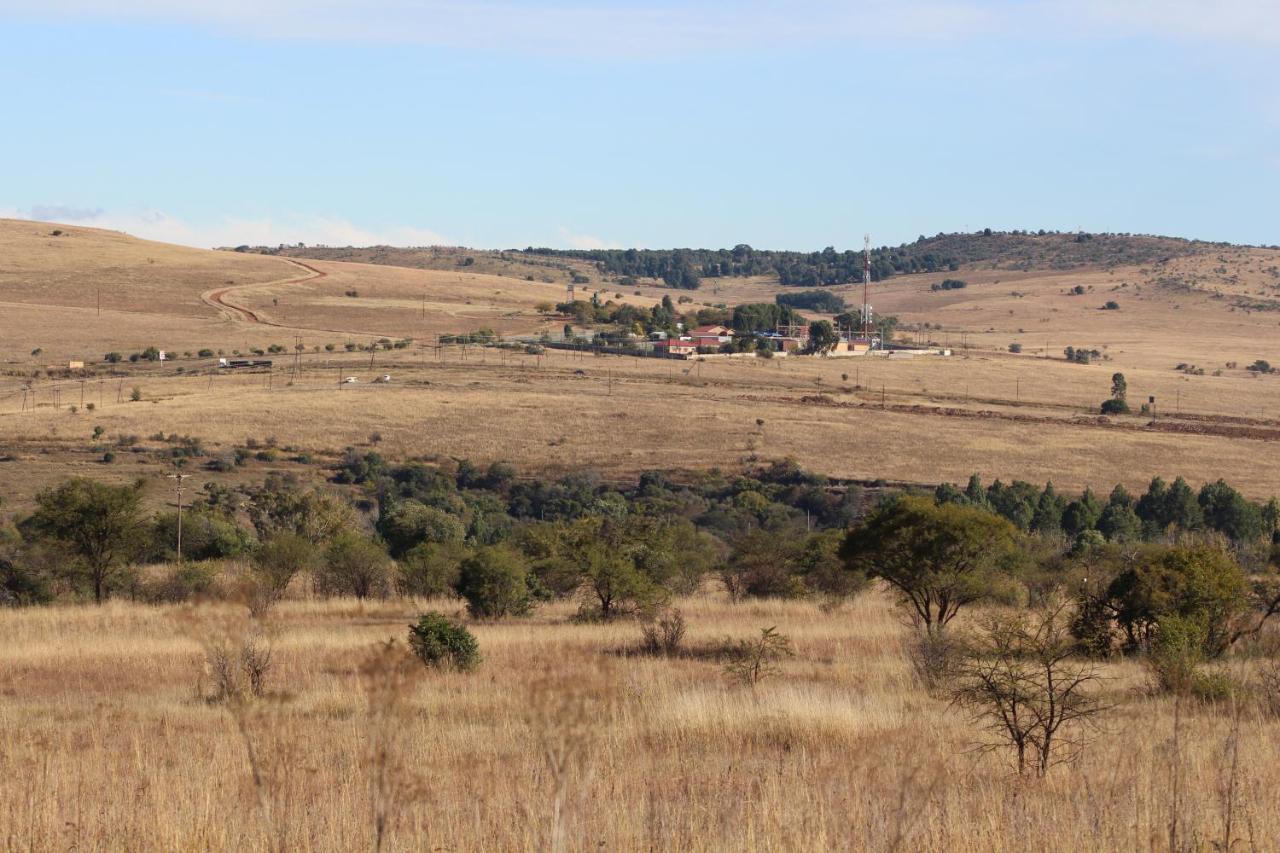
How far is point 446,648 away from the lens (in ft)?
74.6

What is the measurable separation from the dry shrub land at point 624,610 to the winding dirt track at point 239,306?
74.0 feet

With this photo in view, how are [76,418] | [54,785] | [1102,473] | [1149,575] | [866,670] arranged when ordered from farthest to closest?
[76,418], [1102,473], [1149,575], [866,670], [54,785]

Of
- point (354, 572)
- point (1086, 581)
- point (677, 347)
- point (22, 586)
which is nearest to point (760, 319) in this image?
point (677, 347)

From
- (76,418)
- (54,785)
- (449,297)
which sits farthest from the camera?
(449,297)

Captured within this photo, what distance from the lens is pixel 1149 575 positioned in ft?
82.9

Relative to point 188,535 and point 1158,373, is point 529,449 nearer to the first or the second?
point 188,535

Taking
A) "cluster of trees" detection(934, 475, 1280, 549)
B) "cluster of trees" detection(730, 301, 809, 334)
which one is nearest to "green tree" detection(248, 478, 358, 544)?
"cluster of trees" detection(934, 475, 1280, 549)

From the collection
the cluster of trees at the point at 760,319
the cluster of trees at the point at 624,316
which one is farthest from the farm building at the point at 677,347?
the cluster of trees at the point at 760,319

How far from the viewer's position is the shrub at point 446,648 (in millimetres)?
22516

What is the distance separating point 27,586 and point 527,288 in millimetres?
152541

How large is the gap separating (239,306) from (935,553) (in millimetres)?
126596

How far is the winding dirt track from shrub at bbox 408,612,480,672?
115512mm

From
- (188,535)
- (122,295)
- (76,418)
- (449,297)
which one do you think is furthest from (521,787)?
(449,297)

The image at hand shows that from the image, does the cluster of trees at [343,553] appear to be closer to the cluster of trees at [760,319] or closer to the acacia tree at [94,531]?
the acacia tree at [94,531]
